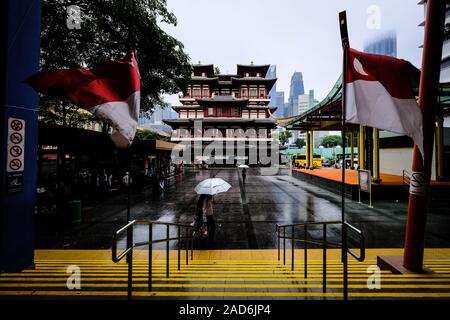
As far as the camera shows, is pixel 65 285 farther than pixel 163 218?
No

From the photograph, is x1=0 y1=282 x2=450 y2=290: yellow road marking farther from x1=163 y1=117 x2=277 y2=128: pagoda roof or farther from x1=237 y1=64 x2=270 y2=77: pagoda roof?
x1=237 y1=64 x2=270 y2=77: pagoda roof

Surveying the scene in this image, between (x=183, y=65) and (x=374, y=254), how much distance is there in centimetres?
1173

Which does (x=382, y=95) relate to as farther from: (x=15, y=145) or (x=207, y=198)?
(x=15, y=145)

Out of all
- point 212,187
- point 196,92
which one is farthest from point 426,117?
point 196,92

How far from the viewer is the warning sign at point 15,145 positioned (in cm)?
417

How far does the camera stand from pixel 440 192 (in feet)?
39.0

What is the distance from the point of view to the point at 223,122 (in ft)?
142

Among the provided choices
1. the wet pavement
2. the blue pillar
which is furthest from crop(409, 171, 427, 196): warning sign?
the blue pillar

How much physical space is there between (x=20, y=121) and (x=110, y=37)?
25.7 feet

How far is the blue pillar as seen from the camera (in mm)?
4090

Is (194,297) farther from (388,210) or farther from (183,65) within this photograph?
(183,65)

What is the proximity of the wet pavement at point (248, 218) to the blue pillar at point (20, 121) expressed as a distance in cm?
276
